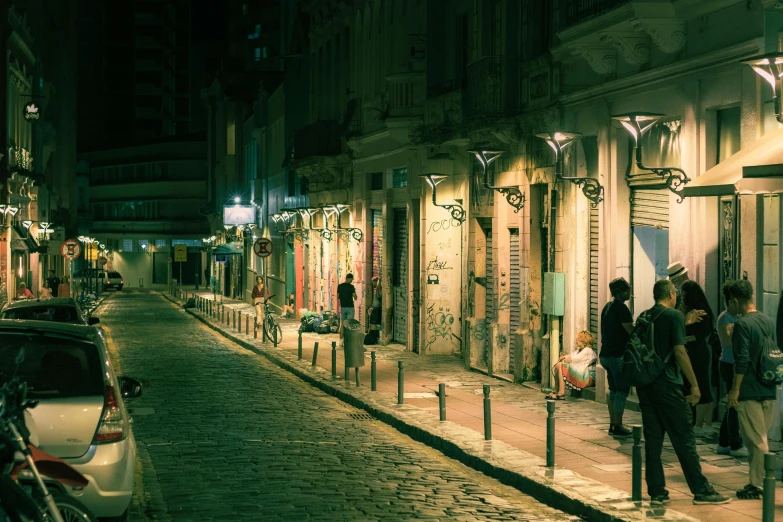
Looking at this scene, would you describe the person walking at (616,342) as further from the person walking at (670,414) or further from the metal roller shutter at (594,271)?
the person walking at (670,414)

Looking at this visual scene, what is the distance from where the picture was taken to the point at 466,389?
20.6 metres

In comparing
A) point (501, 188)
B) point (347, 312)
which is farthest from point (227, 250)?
point (501, 188)

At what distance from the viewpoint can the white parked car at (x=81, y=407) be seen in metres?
8.27

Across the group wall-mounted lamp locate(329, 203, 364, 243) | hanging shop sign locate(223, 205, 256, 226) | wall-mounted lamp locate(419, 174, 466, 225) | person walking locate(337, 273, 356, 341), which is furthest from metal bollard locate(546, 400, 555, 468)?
hanging shop sign locate(223, 205, 256, 226)

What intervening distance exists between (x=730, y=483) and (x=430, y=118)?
1690 centimetres

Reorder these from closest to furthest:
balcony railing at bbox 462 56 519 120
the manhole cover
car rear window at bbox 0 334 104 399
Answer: car rear window at bbox 0 334 104 399
the manhole cover
balcony railing at bbox 462 56 519 120

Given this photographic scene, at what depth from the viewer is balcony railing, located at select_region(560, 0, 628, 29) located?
55.9 ft

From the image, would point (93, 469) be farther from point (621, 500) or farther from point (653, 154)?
point (653, 154)

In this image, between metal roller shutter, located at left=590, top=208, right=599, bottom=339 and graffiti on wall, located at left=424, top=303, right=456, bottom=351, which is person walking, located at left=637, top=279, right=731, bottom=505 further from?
graffiti on wall, located at left=424, top=303, right=456, bottom=351

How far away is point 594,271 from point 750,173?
7138mm

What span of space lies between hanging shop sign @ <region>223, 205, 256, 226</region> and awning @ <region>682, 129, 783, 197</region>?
52.7 meters

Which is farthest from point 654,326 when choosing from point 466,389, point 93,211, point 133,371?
point 93,211

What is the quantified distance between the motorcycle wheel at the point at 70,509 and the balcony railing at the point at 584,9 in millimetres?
11490

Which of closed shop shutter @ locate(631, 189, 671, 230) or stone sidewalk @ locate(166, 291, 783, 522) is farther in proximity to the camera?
closed shop shutter @ locate(631, 189, 671, 230)
